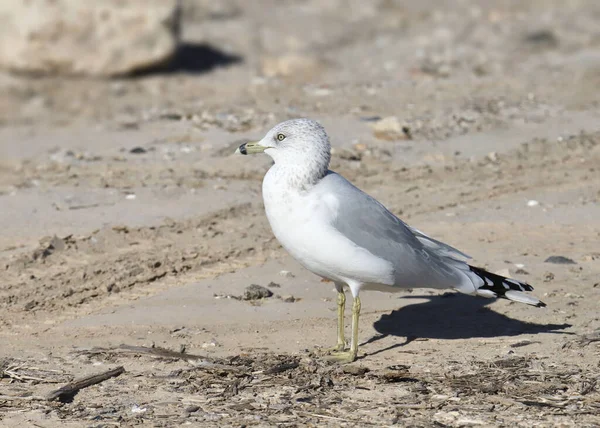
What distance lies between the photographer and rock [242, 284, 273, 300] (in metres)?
6.49

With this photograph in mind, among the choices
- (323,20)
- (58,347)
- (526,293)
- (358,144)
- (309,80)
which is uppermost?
(323,20)

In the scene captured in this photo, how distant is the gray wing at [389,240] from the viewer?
539 centimetres

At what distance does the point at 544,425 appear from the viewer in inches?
182

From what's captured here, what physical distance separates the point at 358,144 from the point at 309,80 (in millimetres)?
3350


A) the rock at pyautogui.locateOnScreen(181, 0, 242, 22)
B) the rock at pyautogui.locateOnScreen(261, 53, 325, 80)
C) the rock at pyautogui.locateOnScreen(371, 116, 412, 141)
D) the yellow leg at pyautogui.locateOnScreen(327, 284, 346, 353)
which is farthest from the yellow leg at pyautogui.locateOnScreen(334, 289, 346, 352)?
the rock at pyautogui.locateOnScreen(181, 0, 242, 22)

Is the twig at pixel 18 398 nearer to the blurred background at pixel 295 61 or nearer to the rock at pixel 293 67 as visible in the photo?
the blurred background at pixel 295 61

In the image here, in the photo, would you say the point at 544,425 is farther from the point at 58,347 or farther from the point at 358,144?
the point at 358,144

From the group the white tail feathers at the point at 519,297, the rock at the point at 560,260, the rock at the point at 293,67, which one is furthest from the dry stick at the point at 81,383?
the rock at the point at 293,67

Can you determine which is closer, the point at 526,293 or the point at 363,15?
the point at 526,293

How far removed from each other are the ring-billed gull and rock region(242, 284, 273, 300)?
3.06 ft

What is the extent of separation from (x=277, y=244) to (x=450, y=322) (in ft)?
5.46

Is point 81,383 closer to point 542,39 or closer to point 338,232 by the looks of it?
point 338,232

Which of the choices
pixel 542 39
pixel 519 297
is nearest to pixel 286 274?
pixel 519 297

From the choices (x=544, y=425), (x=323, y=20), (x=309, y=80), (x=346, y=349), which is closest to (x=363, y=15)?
(x=323, y=20)
